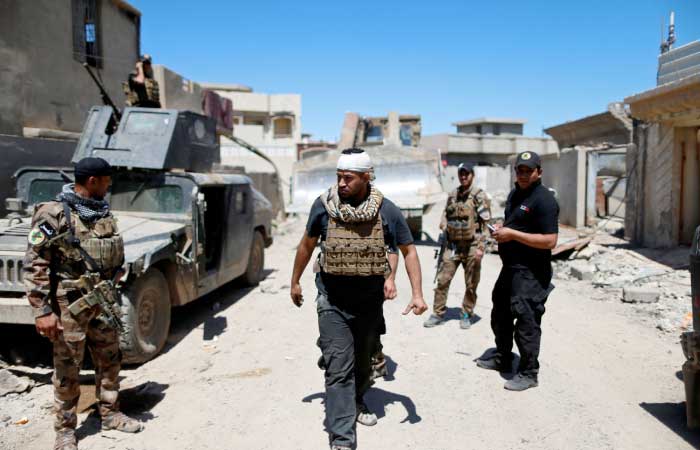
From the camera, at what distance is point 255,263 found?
8.12m

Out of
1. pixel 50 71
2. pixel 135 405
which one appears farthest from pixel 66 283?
pixel 50 71

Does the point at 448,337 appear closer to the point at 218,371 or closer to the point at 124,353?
the point at 218,371

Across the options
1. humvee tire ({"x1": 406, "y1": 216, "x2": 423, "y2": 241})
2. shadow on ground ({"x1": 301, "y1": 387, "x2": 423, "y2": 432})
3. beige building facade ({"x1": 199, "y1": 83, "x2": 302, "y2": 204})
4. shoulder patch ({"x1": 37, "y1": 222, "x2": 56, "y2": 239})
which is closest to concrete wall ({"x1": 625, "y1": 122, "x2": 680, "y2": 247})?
humvee tire ({"x1": 406, "y1": 216, "x2": 423, "y2": 241})

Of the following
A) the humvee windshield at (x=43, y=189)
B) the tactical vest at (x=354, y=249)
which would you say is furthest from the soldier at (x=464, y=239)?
the humvee windshield at (x=43, y=189)

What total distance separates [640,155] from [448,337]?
736 cm

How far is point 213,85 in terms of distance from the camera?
3391 centimetres

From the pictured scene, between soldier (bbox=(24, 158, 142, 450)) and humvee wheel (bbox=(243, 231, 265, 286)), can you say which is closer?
soldier (bbox=(24, 158, 142, 450))

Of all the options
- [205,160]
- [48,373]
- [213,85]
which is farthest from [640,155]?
[213,85]

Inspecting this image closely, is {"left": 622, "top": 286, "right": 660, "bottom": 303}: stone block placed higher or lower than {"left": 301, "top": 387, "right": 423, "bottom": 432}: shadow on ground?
higher

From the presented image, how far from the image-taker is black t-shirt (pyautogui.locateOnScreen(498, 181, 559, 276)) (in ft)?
12.8

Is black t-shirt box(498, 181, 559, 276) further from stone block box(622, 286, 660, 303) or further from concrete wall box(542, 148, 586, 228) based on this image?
concrete wall box(542, 148, 586, 228)

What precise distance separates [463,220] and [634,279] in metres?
4.02

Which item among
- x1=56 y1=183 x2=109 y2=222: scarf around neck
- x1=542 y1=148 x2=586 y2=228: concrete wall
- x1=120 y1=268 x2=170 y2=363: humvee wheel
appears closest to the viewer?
x1=56 y1=183 x2=109 y2=222: scarf around neck

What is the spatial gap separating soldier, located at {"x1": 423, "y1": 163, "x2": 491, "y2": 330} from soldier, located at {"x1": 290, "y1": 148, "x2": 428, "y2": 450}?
2.31m
